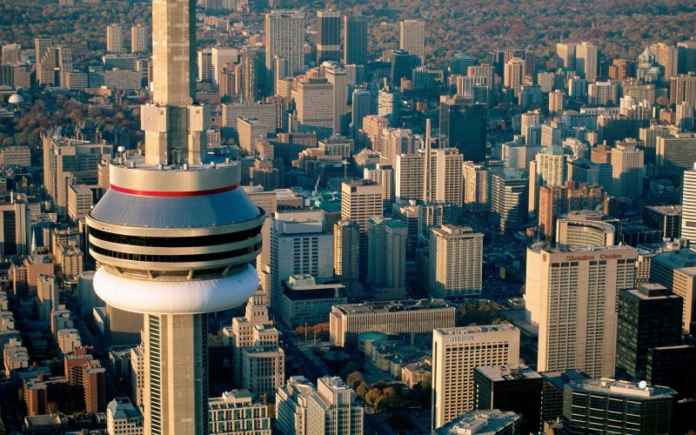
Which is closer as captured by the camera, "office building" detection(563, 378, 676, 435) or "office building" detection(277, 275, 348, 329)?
"office building" detection(563, 378, 676, 435)

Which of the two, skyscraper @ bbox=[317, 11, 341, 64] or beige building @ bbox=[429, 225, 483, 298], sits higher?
skyscraper @ bbox=[317, 11, 341, 64]

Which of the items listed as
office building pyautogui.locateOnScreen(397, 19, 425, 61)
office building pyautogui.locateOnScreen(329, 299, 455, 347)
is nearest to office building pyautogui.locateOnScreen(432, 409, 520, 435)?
office building pyautogui.locateOnScreen(329, 299, 455, 347)

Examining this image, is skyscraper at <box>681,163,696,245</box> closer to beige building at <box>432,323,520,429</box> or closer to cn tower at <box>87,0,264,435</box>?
beige building at <box>432,323,520,429</box>

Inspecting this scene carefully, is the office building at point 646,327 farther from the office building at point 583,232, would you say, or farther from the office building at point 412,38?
the office building at point 412,38

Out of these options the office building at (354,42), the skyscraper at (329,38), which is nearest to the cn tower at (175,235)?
the office building at (354,42)

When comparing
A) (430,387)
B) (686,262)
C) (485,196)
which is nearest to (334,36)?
(485,196)

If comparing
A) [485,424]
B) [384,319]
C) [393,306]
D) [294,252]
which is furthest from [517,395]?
[294,252]

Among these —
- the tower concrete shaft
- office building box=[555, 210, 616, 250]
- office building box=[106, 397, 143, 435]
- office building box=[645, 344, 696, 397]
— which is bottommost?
office building box=[106, 397, 143, 435]
